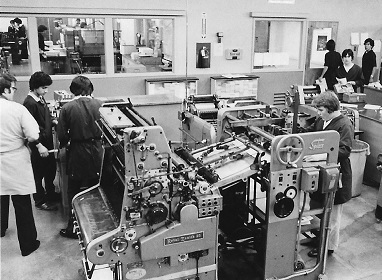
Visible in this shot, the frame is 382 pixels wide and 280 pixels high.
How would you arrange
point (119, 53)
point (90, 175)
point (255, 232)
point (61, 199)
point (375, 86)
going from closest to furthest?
point (255, 232) < point (90, 175) < point (61, 199) < point (375, 86) < point (119, 53)

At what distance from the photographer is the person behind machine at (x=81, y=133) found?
390cm

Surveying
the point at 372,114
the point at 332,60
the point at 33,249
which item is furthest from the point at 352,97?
the point at 33,249

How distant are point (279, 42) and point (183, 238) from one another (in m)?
9.10

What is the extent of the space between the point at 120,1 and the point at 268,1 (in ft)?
9.37

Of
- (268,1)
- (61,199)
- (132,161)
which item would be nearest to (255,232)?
(132,161)

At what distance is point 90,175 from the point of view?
4.10m

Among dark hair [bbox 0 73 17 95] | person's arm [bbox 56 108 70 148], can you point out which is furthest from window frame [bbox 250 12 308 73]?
dark hair [bbox 0 73 17 95]

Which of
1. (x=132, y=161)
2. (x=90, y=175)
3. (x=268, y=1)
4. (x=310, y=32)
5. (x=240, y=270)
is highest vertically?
(x=268, y=1)

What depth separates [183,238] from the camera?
2922mm

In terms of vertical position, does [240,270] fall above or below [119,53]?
below

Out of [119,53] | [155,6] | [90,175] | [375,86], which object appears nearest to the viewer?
[90,175]

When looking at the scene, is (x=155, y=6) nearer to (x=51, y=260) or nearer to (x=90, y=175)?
(x=90, y=175)

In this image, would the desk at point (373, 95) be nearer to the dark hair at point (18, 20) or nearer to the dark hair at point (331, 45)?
the dark hair at point (331, 45)

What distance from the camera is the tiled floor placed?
3689 millimetres
